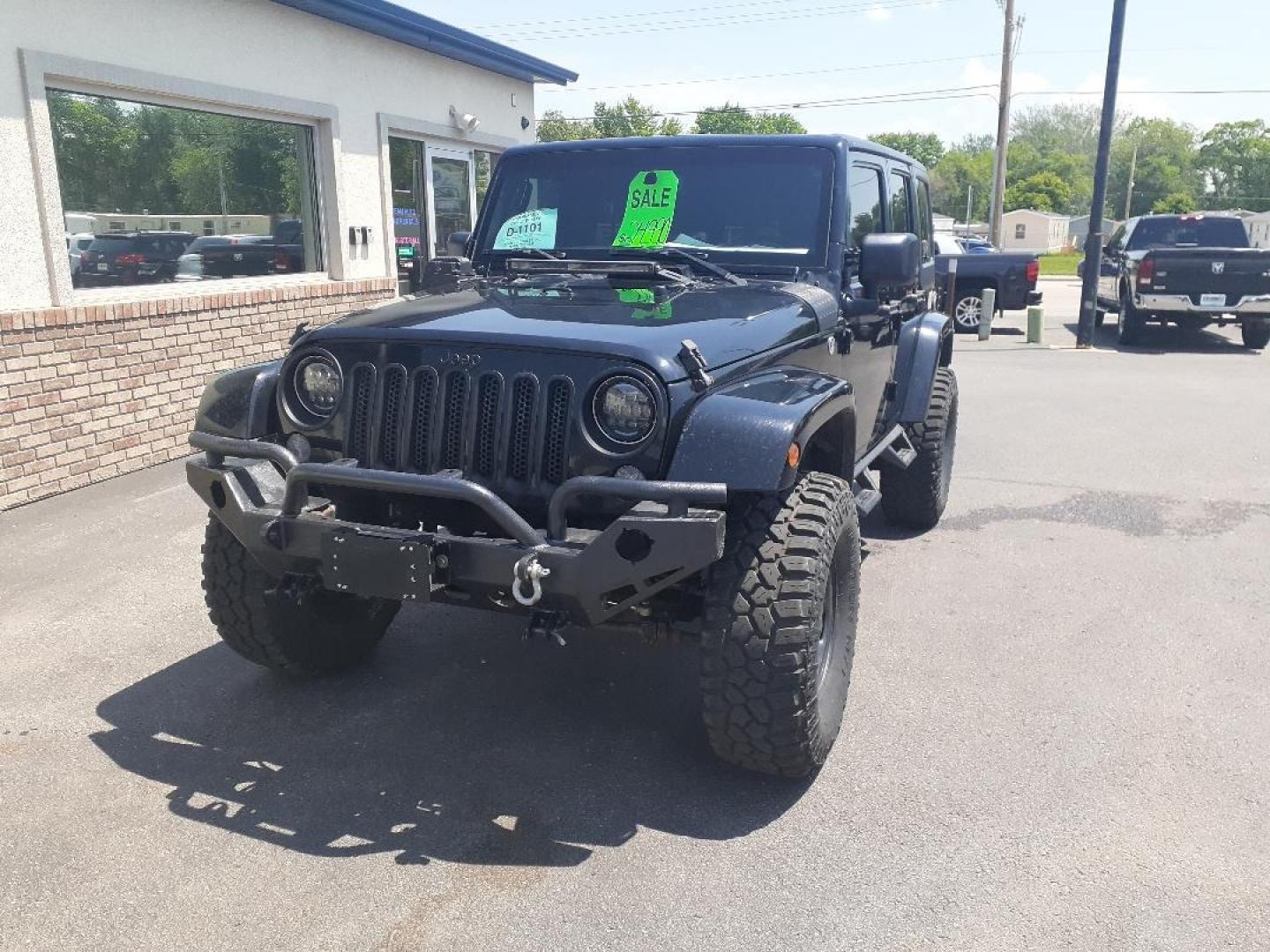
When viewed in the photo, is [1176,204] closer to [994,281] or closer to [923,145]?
[923,145]

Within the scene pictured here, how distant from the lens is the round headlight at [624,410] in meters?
2.93

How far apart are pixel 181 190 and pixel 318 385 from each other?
19.2 ft

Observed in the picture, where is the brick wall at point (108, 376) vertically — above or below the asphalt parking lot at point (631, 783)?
above

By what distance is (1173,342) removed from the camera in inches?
594

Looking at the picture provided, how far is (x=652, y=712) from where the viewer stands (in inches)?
148

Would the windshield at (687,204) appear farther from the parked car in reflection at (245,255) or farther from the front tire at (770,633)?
the parked car in reflection at (245,255)

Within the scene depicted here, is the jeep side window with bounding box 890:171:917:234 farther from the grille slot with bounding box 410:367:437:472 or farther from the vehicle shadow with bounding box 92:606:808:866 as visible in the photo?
the grille slot with bounding box 410:367:437:472

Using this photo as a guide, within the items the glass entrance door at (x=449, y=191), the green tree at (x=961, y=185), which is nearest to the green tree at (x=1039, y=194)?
the green tree at (x=961, y=185)

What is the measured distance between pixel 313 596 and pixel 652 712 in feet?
4.16

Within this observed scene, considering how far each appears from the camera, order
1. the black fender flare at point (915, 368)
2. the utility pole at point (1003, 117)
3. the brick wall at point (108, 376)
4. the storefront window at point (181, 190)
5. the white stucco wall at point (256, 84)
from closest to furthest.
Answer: the black fender flare at point (915, 368) → the brick wall at point (108, 376) → the white stucco wall at point (256, 84) → the storefront window at point (181, 190) → the utility pole at point (1003, 117)

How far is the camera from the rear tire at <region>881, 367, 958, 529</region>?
222 inches

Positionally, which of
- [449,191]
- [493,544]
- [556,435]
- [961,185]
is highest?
[961,185]

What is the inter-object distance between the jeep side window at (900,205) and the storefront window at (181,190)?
533 cm

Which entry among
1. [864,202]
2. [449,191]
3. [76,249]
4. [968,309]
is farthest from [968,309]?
[76,249]
